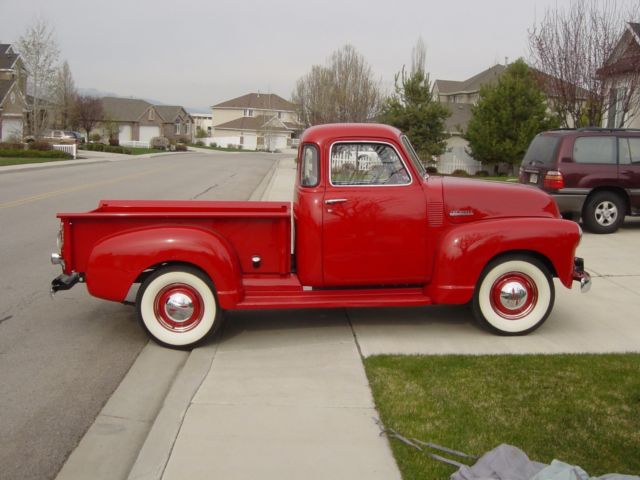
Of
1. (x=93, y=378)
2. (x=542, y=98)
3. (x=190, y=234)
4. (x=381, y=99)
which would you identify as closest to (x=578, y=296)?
(x=190, y=234)

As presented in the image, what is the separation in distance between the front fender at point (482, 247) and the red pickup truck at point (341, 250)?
0.01 metres

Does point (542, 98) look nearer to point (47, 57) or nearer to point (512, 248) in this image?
point (512, 248)

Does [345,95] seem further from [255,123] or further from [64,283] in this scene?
[255,123]

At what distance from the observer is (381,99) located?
1293 inches

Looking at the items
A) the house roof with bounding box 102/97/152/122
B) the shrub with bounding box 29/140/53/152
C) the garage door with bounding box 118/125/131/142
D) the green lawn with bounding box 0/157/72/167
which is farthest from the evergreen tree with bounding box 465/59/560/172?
the garage door with bounding box 118/125/131/142

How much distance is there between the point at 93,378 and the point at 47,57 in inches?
1718

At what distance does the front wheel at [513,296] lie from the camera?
6.14m

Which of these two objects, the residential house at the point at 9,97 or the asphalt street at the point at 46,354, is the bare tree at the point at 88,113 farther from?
the asphalt street at the point at 46,354

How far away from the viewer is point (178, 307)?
585cm

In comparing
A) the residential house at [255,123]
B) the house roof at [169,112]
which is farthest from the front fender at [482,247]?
the house roof at [169,112]

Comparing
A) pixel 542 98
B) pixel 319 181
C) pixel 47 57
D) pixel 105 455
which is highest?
pixel 47 57

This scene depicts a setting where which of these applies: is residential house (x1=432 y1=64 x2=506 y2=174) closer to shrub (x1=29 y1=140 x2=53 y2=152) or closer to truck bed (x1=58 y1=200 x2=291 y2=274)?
shrub (x1=29 y1=140 x2=53 y2=152)

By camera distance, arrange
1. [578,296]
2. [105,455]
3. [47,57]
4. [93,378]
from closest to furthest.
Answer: [105,455]
[93,378]
[578,296]
[47,57]

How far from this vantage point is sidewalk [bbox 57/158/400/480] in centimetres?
379
